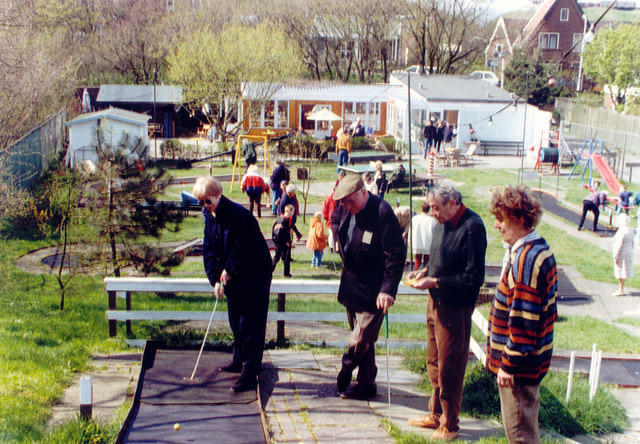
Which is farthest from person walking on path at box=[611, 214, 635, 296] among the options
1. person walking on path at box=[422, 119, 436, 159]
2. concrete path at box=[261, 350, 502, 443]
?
person walking on path at box=[422, 119, 436, 159]

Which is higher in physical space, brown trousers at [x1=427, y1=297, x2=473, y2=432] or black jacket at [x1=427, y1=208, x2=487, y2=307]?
black jacket at [x1=427, y1=208, x2=487, y2=307]

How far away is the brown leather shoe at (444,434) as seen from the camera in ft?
15.5

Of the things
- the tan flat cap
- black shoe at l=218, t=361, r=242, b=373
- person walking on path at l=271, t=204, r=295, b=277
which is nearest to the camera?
the tan flat cap

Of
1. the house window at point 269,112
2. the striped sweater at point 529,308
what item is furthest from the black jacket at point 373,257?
the house window at point 269,112

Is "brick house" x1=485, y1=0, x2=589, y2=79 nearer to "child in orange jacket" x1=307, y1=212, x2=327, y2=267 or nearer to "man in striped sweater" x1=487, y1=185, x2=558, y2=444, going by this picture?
"child in orange jacket" x1=307, y1=212, x2=327, y2=267

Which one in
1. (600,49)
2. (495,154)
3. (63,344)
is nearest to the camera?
(63,344)

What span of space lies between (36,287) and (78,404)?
17.8 ft

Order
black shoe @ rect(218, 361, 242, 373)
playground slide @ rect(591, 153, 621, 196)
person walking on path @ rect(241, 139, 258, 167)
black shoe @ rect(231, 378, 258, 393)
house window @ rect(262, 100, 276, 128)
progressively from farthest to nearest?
house window @ rect(262, 100, 276, 128) → playground slide @ rect(591, 153, 621, 196) → person walking on path @ rect(241, 139, 258, 167) → black shoe @ rect(218, 361, 242, 373) → black shoe @ rect(231, 378, 258, 393)

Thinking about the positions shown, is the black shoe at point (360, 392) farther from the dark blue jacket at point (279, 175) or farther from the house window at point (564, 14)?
the house window at point (564, 14)

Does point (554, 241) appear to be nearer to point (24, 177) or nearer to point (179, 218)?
point (179, 218)

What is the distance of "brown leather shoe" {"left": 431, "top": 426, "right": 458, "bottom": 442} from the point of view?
472 cm

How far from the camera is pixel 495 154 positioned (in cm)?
3238

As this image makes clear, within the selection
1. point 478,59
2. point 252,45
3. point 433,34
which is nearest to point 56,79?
point 252,45

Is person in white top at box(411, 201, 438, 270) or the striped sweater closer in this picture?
the striped sweater
